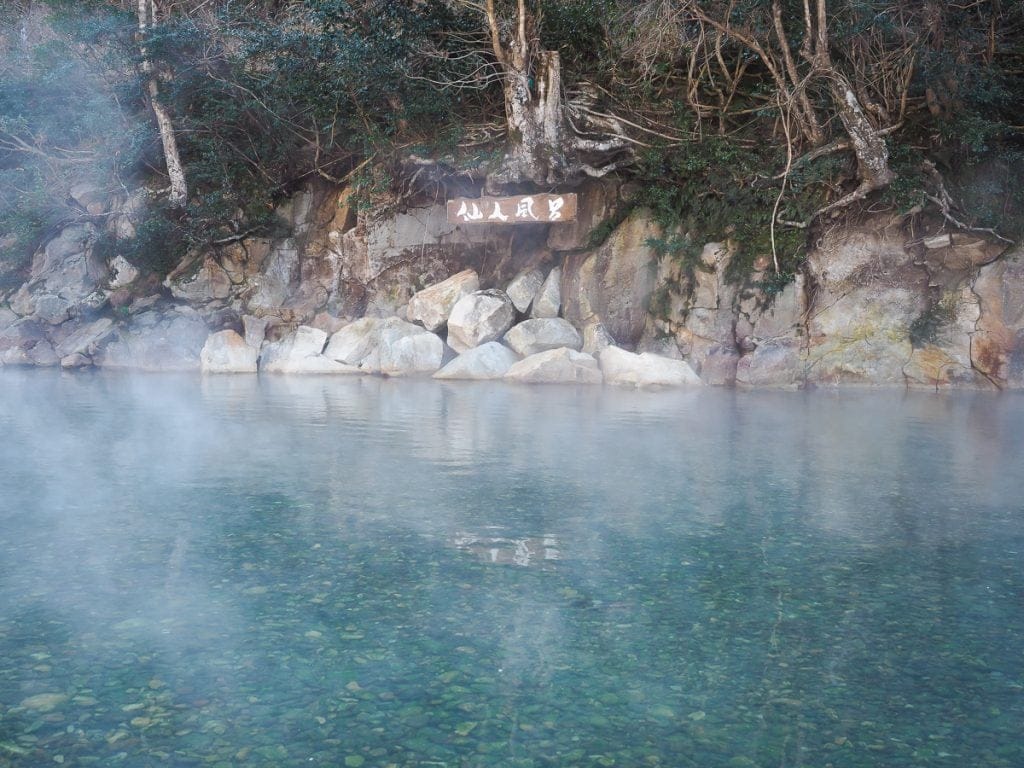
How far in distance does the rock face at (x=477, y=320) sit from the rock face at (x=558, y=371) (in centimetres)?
152

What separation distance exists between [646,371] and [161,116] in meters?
10.5

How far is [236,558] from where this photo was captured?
3328 mm

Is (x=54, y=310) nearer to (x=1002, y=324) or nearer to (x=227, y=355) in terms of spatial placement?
(x=227, y=355)

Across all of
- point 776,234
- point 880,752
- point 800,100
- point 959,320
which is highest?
point 800,100

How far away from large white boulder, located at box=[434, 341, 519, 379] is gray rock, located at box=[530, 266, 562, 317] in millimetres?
1546

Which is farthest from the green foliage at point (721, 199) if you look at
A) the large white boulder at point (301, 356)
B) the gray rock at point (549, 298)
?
the large white boulder at point (301, 356)

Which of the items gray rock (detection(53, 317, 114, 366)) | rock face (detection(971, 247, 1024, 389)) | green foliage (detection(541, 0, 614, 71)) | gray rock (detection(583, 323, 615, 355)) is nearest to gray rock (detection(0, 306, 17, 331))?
gray rock (detection(53, 317, 114, 366))

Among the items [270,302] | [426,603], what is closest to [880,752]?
[426,603]

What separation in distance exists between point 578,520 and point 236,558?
1.57 m

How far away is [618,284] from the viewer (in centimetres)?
1408

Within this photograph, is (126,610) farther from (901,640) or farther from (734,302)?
(734,302)

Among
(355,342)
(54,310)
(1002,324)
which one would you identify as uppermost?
(54,310)

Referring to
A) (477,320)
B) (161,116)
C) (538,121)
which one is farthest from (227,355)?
(538,121)

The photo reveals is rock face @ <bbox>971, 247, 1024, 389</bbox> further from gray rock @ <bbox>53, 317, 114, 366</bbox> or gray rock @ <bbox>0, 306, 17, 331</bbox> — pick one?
gray rock @ <bbox>0, 306, 17, 331</bbox>
